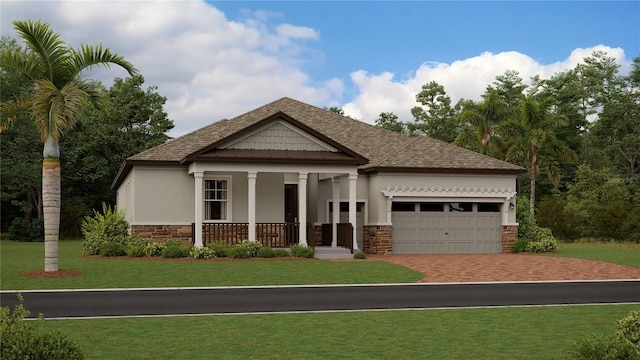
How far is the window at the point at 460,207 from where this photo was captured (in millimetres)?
33103

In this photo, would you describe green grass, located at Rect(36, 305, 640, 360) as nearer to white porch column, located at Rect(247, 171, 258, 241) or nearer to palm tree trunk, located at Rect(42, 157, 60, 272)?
palm tree trunk, located at Rect(42, 157, 60, 272)

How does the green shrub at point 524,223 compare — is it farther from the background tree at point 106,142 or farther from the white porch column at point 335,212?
the background tree at point 106,142

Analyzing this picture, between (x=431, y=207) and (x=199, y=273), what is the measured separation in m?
13.9

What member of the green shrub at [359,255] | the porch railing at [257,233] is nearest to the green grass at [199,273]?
the green shrub at [359,255]

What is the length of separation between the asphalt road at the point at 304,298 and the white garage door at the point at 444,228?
12.2 metres

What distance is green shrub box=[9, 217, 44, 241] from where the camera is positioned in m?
46.4

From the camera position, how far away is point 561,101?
64.3 meters

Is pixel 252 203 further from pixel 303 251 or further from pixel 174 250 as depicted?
pixel 174 250

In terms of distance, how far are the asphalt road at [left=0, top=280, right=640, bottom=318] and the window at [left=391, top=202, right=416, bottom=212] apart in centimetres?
1262

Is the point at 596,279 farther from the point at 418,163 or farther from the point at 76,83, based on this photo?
the point at 76,83

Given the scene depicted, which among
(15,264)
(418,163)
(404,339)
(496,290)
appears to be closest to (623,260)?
(418,163)

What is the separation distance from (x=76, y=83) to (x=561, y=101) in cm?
5113

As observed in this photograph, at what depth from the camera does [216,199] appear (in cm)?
3111

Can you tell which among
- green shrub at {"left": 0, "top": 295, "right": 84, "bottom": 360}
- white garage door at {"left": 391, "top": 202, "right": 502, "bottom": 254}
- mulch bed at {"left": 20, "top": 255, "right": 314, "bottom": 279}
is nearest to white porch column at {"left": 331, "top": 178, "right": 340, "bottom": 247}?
white garage door at {"left": 391, "top": 202, "right": 502, "bottom": 254}
